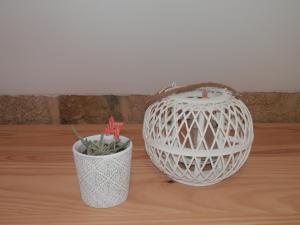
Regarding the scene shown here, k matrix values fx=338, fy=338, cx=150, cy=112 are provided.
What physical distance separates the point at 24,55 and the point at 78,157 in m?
0.51

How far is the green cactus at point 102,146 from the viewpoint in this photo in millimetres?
586

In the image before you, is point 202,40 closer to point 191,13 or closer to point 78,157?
point 191,13

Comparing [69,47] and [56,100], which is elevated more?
[69,47]

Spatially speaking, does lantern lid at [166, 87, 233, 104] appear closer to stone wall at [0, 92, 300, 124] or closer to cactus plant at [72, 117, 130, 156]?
cactus plant at [72, 117, 130, 156]

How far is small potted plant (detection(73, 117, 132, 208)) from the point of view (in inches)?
21.9

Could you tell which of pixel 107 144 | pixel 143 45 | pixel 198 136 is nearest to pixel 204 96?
pixel 198 136

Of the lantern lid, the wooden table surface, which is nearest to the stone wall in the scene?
the wooden table surface

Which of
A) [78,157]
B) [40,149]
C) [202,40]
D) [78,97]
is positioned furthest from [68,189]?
[202,40]

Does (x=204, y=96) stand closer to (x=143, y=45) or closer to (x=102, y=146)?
(x=102, y=146)

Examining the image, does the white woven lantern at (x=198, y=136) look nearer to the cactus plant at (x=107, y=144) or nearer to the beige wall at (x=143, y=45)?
the cactus plant at (x=107, y=144)

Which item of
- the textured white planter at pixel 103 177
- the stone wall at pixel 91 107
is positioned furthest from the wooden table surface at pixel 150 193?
the stone wall at pixel 91 107

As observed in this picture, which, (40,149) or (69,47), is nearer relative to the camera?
(40,149)

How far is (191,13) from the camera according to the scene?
906 millimetres

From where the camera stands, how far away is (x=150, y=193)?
628mm
